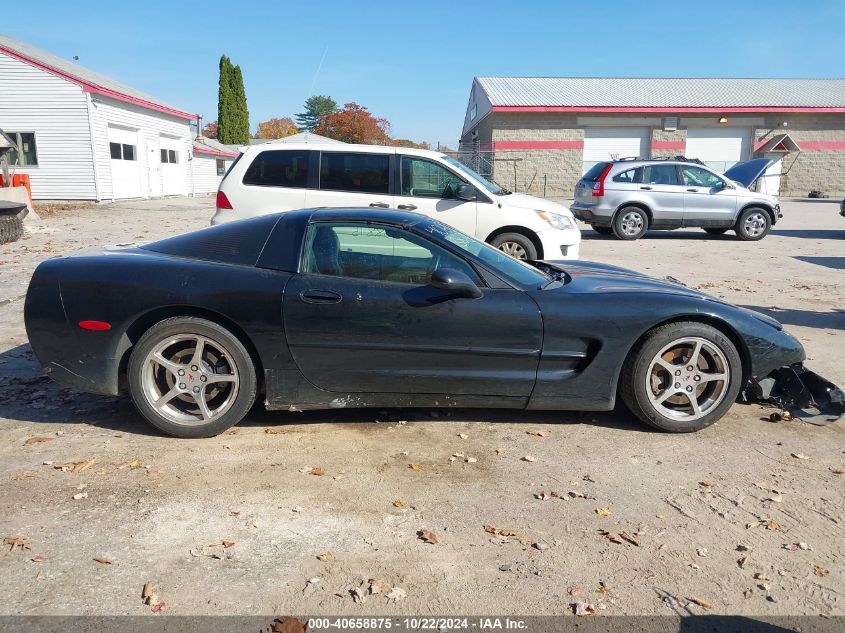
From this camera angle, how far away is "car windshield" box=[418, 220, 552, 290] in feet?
13.6

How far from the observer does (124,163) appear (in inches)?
1048

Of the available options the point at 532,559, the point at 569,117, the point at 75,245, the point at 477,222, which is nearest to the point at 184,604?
the point at 532,559

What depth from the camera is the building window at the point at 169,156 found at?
31.2m

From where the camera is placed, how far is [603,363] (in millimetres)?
4004

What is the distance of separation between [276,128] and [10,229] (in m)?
81.7

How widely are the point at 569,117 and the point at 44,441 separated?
106 ft

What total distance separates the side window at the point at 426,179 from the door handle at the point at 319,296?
16.2 ft

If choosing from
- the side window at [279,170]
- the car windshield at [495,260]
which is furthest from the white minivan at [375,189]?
the car windshield at [495,260]

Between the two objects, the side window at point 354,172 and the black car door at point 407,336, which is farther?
the side window at point 354,172

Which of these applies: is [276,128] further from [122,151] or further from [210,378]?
[210,378]

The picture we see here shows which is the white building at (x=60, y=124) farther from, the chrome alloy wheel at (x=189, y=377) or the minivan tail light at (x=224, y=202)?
the chrome alloy wheel at (x=189, y=377)

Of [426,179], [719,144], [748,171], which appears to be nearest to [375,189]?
[426,179]

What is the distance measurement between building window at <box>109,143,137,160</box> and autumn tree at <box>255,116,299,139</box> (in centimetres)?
6249

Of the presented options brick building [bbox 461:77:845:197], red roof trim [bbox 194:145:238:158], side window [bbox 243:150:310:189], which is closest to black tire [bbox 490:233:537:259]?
side window [bbox 243:150:310:189]
